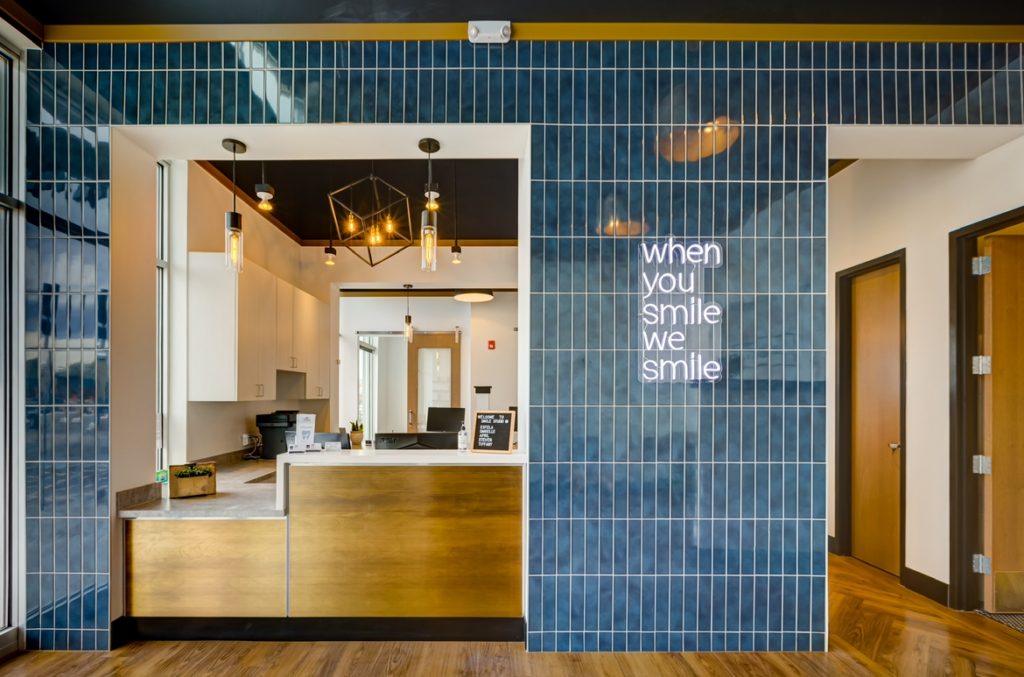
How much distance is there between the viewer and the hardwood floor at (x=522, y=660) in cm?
271

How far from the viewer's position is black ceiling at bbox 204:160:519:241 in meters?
4.70

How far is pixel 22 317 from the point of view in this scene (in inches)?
115

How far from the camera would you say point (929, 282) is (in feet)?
12.3

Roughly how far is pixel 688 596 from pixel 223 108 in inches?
128

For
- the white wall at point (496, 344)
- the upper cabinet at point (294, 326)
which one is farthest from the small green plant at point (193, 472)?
the white wall at point (496, 344)

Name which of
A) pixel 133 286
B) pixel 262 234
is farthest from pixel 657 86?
pixel 262 234

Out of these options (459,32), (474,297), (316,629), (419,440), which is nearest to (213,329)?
(419,440)

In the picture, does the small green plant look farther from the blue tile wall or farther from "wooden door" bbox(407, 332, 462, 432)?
"wooden door" bbox(407, 332, 462, 432)

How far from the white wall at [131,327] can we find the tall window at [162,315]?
32.9 inches

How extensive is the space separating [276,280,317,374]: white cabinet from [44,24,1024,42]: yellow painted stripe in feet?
7.36

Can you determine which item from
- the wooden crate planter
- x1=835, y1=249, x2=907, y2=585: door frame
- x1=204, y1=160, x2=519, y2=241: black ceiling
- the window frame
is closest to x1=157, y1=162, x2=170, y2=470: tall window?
the window frame

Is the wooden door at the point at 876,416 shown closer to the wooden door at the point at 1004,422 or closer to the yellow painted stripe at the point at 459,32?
the wooden door at the point at 1004,422

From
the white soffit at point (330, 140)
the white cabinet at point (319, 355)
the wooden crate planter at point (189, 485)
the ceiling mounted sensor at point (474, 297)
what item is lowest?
the wooden crate planter at point (189, 485)

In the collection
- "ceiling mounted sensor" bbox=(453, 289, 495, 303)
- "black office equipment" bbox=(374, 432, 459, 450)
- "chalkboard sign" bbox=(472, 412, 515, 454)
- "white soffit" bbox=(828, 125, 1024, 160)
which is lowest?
"black office equipment" bbox=(374, 432, 459, 450)
